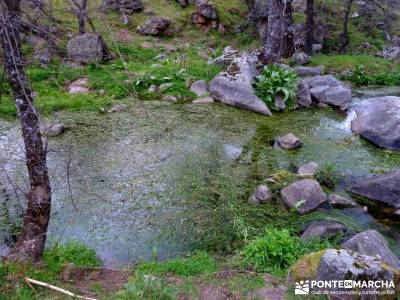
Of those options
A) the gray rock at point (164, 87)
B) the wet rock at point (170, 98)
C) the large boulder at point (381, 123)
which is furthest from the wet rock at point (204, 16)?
the large boulder at point (381, 123)

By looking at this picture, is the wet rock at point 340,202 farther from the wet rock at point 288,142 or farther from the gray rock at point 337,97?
the gray rock at point 337,97

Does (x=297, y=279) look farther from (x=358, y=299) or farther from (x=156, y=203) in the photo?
(x=156, y=203)

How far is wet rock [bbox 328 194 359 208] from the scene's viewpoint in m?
7.52

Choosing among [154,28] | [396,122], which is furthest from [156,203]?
[154,28]

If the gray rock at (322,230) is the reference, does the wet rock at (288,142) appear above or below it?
below

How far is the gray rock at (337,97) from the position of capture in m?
13.4

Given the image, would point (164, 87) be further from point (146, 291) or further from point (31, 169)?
point (146, 291)

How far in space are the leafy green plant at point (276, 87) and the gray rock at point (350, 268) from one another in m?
8.49

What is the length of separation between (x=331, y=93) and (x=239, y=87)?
297cm

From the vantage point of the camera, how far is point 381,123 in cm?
1083

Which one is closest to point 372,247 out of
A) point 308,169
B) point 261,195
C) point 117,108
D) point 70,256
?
point 261,195

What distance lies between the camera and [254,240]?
596 centimetres

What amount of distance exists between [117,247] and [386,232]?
411 cm

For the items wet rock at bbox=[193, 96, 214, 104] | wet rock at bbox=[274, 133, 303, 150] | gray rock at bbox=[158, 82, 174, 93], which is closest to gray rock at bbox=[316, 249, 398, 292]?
wet rock at bbox=[274, 133, 303, 150]
